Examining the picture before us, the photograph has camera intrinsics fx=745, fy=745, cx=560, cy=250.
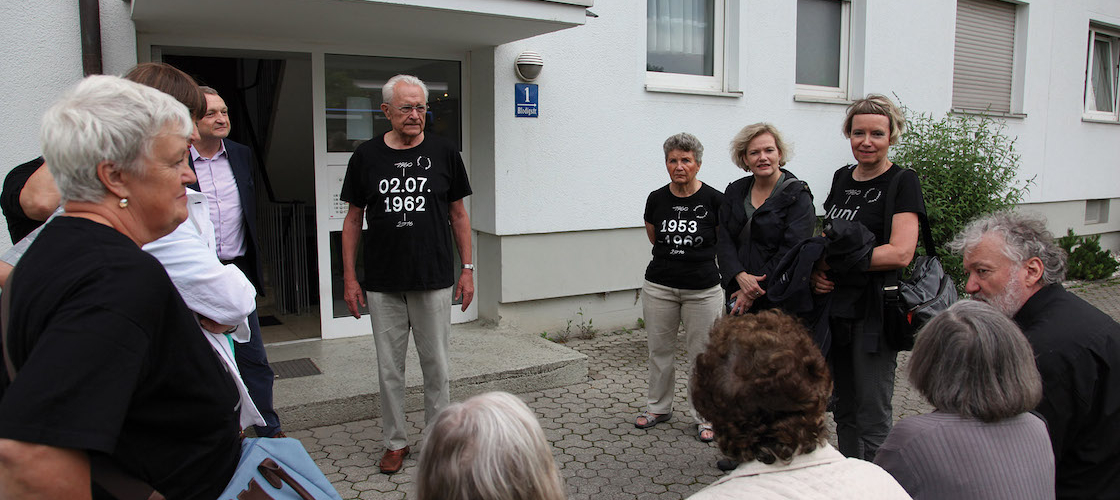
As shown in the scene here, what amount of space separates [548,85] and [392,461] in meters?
3.57

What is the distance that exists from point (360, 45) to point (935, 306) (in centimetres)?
451

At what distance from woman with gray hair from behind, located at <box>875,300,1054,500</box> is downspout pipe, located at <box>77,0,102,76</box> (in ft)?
15.6

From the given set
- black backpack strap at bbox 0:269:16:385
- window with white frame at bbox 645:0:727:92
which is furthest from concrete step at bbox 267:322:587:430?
black backpack strap at bbox 0:269:16:385

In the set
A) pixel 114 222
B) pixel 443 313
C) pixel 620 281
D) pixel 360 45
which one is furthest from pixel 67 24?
pixel 620 281

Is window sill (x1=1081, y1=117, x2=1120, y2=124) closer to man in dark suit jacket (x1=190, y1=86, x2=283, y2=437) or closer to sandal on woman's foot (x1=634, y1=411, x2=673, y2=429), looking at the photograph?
sandal on woman's foot (x1=634, y1=411, x2=673, y2=429)

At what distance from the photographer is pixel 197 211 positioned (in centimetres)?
234

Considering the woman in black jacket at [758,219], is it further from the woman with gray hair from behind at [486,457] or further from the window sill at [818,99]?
the window sill at [818,99]

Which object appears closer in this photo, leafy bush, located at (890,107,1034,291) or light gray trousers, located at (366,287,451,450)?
light gray trousers, located at (366,287,451,450)

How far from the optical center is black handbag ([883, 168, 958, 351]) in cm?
320

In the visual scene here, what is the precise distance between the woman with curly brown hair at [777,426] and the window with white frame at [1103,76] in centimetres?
1225

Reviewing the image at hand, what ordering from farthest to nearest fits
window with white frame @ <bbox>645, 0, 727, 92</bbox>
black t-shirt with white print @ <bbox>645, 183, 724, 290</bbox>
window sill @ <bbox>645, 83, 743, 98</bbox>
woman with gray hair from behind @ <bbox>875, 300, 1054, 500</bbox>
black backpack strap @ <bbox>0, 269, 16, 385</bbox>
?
window with white frame @ <bbox>645, 0, 727, 92</bbox>
window sill @ <bbox>645, 83, 743, 98</bbox>
black t-shirt with white print @ <bbox>645, 183, 724, 290</bbox>
woman with gray hair from behind @ <bbox>875, 300, 1054, 500</bbox>
black backpack strap @ <bbox>0, 269, 16, 385</bbox>

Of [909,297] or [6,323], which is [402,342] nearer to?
[909,297]

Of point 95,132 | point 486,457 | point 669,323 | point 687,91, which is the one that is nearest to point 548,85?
point 687,91

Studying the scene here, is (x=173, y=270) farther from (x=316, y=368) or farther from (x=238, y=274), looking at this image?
(x=316, y=368)
